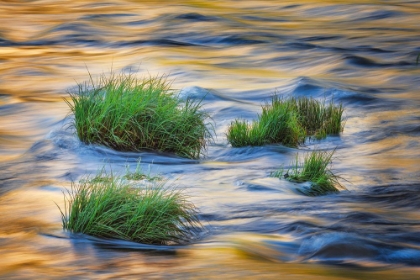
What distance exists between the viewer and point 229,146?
26.3 feet

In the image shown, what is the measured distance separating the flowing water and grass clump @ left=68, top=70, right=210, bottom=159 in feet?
0.49

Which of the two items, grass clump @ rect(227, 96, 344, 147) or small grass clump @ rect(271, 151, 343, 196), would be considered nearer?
small grass clump @ rect(271, 151, 343, 196)

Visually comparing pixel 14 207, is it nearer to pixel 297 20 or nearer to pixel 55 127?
pixel 55 127

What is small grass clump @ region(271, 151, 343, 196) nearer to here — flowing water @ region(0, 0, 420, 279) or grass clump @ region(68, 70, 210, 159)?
flowing water @ region(0, 0, 420, 279)

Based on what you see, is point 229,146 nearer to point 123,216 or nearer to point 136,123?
point 136,123

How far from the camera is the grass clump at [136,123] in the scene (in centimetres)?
739

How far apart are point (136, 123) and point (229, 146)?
1.07 metres

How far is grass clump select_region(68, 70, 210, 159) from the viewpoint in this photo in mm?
7391

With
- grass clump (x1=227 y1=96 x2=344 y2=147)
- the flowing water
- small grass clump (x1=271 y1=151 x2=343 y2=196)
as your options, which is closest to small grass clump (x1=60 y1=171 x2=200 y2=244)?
the flowing water

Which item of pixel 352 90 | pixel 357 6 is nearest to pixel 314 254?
pixel 352 90

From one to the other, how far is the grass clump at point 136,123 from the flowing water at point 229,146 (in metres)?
0.15

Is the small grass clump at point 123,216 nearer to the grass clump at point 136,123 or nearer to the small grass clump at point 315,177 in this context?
the small grass clump at point 315,177

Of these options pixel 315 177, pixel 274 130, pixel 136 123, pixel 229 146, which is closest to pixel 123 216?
pixel 315 177

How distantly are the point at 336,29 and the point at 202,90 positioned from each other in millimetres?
6539
